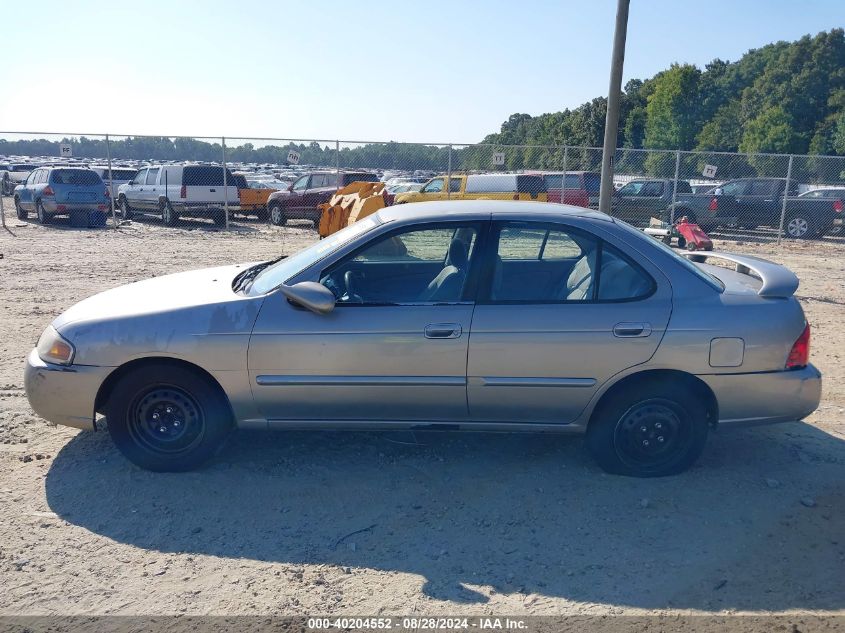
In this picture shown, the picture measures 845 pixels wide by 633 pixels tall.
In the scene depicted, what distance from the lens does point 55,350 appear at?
4.62 metres

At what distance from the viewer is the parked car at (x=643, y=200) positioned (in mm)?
21547

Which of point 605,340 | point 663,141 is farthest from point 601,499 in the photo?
point 663,141

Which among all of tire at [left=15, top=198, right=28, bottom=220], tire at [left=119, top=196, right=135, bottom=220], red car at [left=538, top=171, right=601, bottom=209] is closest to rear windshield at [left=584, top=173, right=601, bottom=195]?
red car at [left=538, top=171, right=601, bottom=209]

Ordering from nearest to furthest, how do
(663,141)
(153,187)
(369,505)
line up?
(369,505)
(153,187)
(663,141)

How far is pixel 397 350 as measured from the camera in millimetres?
4484

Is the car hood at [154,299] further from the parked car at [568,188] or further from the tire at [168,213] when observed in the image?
the tire at [168,213]

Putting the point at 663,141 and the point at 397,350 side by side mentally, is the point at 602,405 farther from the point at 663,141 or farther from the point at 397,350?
the point at 663,141

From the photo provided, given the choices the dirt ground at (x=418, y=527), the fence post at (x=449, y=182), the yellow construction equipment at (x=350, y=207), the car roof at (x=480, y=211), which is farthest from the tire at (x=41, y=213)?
the car roof at (x=480, y=211)

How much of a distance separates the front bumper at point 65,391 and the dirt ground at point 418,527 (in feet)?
1.20

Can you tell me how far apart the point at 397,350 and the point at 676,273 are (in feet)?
5.59

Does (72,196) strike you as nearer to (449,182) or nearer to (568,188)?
(449,182)

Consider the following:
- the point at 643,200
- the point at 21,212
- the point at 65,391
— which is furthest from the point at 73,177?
the point at 65,391

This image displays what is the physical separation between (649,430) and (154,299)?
3.11 m

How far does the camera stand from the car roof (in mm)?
4781
